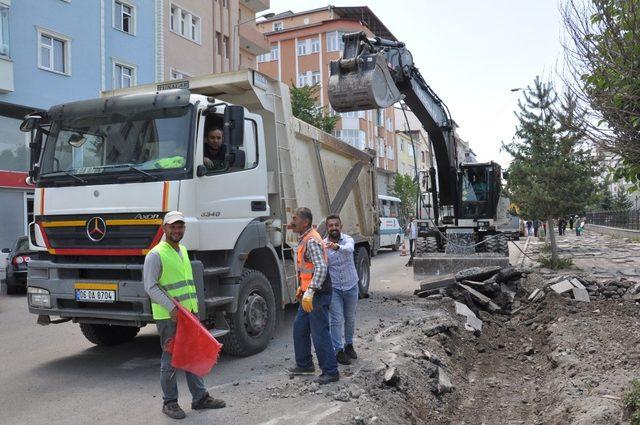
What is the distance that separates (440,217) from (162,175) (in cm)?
1089

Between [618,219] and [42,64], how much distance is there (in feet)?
121

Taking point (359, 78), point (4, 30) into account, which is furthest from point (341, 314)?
point (4, 30)

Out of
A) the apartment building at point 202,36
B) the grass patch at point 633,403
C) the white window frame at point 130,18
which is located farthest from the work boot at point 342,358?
the apartment building at point 202,36

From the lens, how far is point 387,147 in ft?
170

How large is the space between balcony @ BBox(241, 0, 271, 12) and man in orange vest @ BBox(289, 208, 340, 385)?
106ft

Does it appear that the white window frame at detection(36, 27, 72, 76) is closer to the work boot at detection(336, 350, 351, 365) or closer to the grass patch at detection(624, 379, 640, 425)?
the work boot at detection(336, 350, 351, 365)

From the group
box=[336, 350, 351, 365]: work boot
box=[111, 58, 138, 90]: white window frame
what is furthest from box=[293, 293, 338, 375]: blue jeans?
box=[111, 58, 138, 90]: white window frame

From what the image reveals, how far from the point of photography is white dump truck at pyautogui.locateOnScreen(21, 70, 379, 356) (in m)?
5.75

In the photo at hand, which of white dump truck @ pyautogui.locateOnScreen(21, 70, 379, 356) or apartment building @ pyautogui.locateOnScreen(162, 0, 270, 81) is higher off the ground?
apartment building @ pyautogui.locateOnScreen(162, 0, 270, 81)

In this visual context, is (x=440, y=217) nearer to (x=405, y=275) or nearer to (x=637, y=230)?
(x=405, y=275)

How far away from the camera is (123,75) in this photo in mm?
23703

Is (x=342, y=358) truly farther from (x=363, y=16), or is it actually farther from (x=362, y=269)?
(x=363, y=16)

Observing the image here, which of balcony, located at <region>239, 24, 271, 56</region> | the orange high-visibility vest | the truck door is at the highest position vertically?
balcony, located at <region>239, 24, 271, 56</region>

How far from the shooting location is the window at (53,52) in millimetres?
19672
